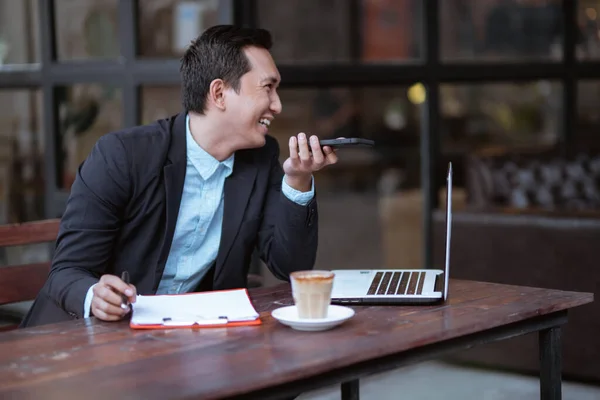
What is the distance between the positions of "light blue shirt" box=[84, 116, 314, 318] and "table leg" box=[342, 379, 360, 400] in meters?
0.74

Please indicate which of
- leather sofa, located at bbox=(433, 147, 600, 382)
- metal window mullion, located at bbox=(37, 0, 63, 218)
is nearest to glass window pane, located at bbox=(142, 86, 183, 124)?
metal window mullion, located at bbox=(37, 0, 63, 218)

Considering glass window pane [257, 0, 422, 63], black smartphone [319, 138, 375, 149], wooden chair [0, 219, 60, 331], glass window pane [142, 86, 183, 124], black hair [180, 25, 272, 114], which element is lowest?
wooden chair [0, 219, 60, 331]

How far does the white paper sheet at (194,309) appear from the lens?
1.78m

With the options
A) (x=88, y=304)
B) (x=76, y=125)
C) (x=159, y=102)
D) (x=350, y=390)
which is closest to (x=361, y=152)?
(x=76, y=125)

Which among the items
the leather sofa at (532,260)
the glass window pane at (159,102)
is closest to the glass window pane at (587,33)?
the leather sofa at (532,260)

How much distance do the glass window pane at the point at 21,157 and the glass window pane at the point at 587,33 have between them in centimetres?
362

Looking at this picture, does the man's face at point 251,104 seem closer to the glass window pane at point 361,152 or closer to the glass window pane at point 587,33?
the glass window pane at point 587,33

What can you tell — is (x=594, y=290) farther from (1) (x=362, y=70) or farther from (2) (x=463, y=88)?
(2) (x=463, y=88)

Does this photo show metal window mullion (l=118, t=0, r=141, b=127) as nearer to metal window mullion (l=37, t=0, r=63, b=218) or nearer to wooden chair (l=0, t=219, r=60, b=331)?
metal window mullion (l=37, t=0, r=63, b=218)

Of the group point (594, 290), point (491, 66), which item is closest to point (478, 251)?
point (594, 290)

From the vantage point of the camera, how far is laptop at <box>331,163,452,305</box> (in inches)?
76.3

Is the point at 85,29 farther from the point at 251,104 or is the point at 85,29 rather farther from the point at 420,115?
the point at 420,115

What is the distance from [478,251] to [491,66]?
1474 mm

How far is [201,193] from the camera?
2443 mm
